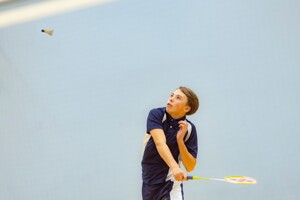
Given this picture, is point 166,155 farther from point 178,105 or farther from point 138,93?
point 138,93

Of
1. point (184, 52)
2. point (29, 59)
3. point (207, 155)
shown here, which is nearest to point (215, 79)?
point (184, 52)

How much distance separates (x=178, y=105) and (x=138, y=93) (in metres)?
1.60

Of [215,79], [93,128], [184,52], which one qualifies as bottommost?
[93,128]

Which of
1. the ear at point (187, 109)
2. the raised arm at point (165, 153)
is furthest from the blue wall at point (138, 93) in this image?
the raised arm at point (165, 153)

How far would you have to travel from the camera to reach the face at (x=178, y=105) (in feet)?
9.00

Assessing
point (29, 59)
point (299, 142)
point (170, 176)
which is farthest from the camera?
point (29, 59)

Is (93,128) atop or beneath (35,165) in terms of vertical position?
atop

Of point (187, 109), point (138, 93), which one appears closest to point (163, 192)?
point (187, 109)

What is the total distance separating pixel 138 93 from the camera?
14.2 ft

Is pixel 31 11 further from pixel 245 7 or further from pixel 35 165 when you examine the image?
pixel 245 7

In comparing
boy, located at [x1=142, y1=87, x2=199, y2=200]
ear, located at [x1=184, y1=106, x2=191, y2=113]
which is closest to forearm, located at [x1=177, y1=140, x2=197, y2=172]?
boy, located at [x1=142, y1=87, x2=199, y2=200]

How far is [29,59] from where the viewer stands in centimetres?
462

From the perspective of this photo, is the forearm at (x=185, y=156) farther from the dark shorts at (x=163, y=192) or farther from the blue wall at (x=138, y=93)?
the blue wall at (x=138, y=93)

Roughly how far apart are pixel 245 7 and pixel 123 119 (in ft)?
5.03
